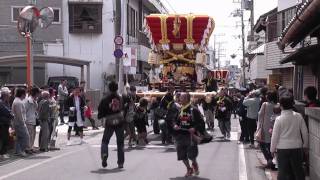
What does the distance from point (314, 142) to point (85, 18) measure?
104ft

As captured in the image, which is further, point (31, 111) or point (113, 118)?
point (31, 111)

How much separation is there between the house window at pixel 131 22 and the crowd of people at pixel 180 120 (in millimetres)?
20416

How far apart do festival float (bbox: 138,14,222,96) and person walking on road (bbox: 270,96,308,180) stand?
12.5 meters

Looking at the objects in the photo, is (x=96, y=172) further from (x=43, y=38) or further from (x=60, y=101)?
(x=43, y=38)

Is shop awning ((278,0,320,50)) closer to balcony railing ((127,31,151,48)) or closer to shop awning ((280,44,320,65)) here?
shop awning ((280,44,320,65))

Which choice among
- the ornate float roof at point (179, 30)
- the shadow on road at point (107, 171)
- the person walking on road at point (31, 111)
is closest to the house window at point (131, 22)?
the ornate float roof at point (179, 30)

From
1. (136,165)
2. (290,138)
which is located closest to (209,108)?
(136,165)

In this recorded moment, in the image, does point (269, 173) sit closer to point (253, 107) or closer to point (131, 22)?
point (253, 107)

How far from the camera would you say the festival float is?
2205 cm

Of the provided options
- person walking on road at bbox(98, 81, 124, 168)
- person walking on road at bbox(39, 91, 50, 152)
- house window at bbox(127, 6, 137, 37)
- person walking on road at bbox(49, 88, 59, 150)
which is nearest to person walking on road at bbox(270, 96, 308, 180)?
person walking on road at bbox(98, 81, 124, 168)

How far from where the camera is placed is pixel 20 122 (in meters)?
15.1

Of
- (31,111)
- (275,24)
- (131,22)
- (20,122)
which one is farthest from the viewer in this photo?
(131,22)

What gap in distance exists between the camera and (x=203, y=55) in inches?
907

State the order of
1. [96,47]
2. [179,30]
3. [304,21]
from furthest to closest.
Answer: [96,47], [179,30], [304,21]
